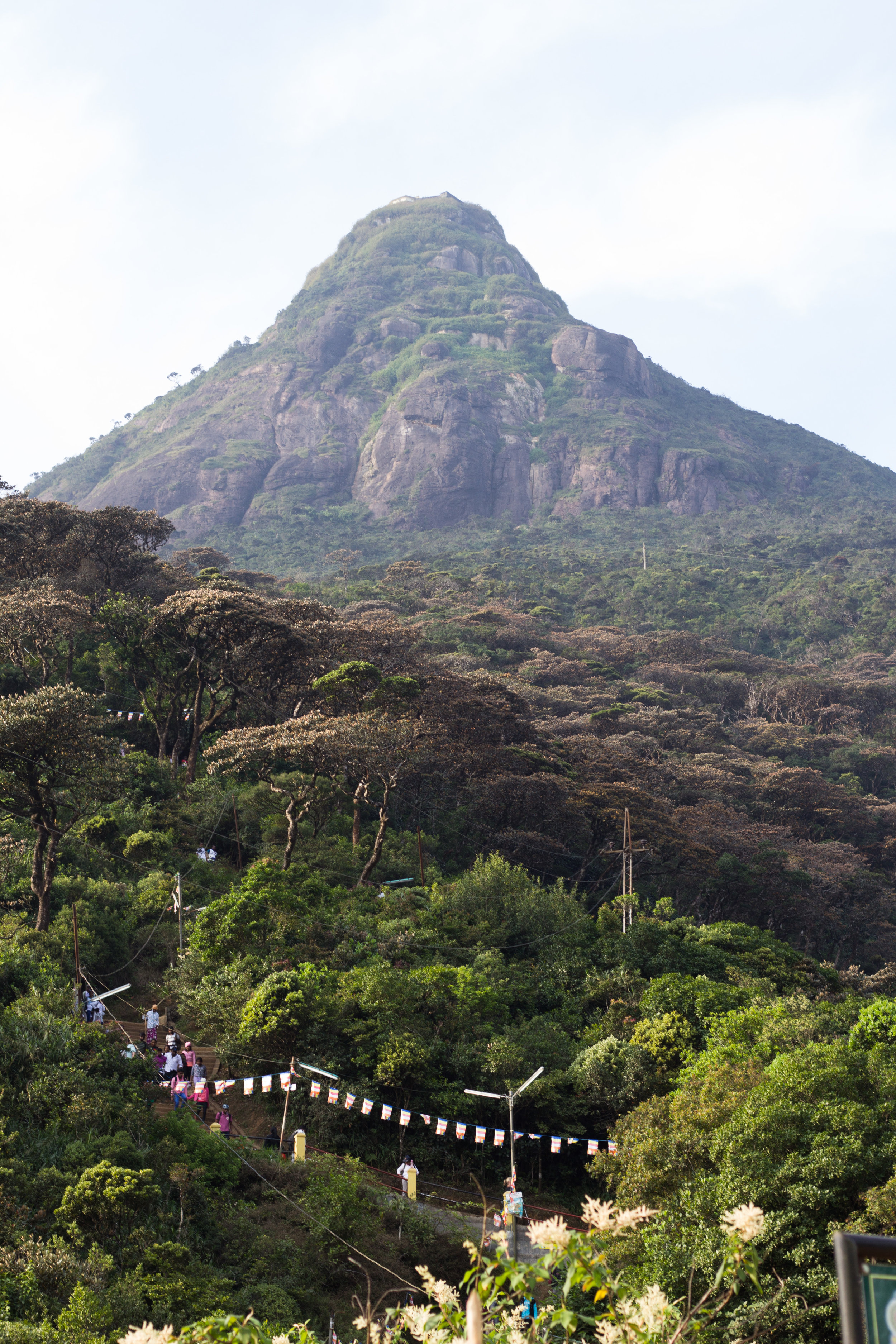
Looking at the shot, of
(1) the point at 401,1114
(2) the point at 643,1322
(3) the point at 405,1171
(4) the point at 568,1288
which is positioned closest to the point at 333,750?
Result: (1) the point at 401,1114

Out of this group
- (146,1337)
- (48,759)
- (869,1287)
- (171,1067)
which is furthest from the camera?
(48,759)

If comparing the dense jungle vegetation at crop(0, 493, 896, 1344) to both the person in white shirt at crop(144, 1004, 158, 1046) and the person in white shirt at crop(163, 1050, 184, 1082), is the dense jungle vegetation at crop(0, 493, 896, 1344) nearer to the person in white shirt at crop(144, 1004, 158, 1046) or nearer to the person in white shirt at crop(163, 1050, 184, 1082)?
the person in white shirt at crop(144, 1004, 158, 1046)

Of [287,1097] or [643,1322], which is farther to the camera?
[287,1097]

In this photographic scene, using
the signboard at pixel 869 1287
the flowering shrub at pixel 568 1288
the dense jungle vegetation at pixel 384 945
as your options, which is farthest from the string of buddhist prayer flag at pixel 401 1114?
the signboard at pixel 869 1287

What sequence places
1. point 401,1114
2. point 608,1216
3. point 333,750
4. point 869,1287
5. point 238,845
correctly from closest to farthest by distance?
point 869,1287 < point 608,1216 < point 401,1114 < point 333,750 < point 238,845

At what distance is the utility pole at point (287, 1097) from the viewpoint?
848 inches

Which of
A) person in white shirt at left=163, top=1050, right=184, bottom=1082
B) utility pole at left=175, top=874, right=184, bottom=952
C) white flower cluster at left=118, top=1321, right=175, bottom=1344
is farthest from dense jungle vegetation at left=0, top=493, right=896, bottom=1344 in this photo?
white flower cluster at left=118, top=1321, right=175, bottom=1344

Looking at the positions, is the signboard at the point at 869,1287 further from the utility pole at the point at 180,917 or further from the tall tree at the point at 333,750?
the tall tree at the point at 333,750

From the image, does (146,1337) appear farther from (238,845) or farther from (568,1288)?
(238,845)

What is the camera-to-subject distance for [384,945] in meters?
27.6

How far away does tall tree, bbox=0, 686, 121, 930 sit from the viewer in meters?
24.9

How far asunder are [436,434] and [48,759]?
366 feet

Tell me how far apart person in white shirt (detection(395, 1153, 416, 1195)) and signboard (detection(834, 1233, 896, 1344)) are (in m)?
21.0

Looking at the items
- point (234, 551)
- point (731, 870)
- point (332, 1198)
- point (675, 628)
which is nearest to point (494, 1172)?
point (332, 1198)
